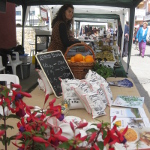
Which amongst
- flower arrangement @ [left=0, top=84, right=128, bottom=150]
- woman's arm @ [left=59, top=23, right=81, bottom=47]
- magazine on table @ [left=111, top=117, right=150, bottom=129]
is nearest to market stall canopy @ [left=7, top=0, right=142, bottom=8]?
woman's arm @ [left=59, top=23, right=81, bottom=47]

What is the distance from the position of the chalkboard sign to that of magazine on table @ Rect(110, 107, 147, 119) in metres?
0.51

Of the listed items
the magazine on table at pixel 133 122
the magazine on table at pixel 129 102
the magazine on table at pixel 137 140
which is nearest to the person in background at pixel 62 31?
the magazine on table at pixel 129 102

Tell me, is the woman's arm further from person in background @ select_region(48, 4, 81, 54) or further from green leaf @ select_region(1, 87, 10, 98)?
green leaf @ select_region(1, 87, 10, 98)

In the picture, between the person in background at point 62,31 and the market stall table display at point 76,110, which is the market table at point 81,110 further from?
the person in background at point 62,31

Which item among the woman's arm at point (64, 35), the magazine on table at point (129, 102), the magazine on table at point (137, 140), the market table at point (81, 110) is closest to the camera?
the magazine on table at point (137, 140)

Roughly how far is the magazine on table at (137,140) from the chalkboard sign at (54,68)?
33.2 inches

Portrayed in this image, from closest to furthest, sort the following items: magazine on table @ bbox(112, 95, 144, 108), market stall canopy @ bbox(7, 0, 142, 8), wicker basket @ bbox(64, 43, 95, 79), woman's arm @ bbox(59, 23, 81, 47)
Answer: magazine on table @ bbox(112, 95, 144, 108) → wicker basket @ bbox(64, 43, 95, 79) → woman's arm @ bbox(59, 23, 81, 47) → market stall canopy @ bbox(7, 0, 142, 8)

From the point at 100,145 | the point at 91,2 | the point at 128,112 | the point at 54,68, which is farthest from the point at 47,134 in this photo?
the point at 91,2

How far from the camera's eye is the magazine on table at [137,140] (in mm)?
1007

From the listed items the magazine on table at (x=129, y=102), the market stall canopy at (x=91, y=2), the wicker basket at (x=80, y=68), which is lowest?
the magazine on table at (x=129, y=102)

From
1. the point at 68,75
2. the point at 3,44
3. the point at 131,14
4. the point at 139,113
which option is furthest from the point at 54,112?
the point at 3,44

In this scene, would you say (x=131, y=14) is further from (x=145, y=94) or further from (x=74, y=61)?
(x=74, y=61)

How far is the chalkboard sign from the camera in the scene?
1.84 meters

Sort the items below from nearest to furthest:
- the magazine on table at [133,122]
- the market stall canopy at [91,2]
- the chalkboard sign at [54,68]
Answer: the magazine on table at [133,122], the chalkboard sign at [54,68], the market stall canopy at [91,2]
